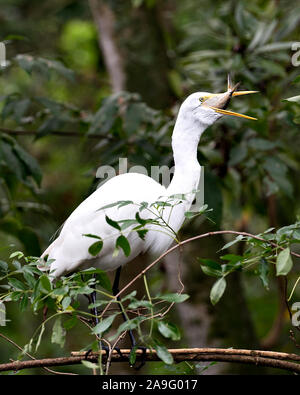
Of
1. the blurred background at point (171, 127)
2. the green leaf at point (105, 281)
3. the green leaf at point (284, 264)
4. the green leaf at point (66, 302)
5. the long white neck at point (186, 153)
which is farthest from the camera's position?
the blurred background at point (171, 127)

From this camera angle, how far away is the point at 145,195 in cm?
229

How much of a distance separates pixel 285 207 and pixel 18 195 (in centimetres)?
166

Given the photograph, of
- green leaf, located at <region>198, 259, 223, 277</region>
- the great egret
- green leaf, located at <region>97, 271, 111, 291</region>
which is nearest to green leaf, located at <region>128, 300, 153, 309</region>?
green leaf, located at <region>198, 259, 223, 277</region>

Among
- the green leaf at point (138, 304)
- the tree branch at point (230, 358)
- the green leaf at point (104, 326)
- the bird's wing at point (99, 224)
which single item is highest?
the green leaf at point (138, 304)

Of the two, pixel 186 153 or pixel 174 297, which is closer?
pixel 174 297

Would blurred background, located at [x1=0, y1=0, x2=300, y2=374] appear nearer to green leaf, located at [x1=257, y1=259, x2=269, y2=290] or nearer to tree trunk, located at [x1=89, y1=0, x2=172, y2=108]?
tree trunk, located at [x1=89, y1=0, x2=172, y2=108]

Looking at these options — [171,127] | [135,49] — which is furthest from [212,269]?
[135,49]

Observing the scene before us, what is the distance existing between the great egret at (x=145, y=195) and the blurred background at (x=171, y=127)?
0.21 meters

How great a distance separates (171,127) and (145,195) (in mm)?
570

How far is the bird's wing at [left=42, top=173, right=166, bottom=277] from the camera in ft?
7.59

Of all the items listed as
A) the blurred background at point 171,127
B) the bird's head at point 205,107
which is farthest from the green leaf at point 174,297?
the bird's head at point 205,107

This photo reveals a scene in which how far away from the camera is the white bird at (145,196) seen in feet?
7.52

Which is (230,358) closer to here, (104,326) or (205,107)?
(104,326)

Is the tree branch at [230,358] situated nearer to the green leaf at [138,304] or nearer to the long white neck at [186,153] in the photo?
the green leaf at [138,304]
